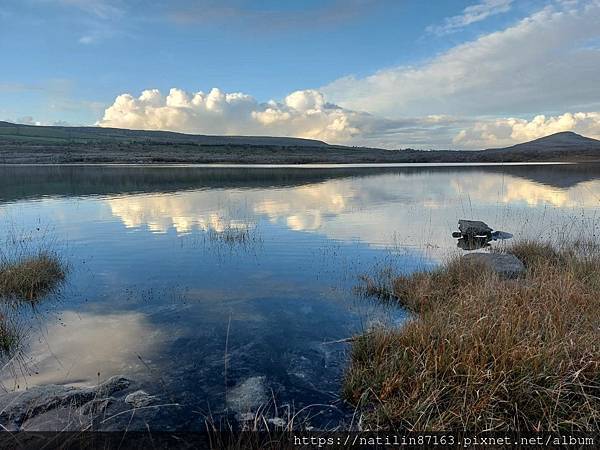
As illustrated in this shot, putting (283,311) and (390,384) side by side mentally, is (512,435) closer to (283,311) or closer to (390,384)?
(390,384)

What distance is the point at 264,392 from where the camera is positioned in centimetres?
686

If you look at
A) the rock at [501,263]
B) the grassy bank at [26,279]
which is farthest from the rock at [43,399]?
the rock at [501,263]

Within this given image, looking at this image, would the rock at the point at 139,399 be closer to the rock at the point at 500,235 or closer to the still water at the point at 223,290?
the still water at the point at 223,290

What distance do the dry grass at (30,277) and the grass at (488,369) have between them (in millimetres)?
9849

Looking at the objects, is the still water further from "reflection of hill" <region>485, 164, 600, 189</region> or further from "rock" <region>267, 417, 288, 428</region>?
"reflection of hill" <region>485, 164, 600, 189</region>

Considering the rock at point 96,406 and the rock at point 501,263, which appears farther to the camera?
the rock at point 501,263

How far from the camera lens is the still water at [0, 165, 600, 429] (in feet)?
23.9

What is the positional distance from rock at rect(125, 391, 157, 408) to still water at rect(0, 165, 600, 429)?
0.63ft

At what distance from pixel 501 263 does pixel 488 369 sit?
7717 mm

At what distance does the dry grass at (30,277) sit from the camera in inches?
465

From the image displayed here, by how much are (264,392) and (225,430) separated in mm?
1164

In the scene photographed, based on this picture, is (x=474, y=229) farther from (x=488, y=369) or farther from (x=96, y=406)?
Answer: (x=96, y=406)

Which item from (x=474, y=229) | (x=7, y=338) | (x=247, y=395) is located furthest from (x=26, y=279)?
(x=474, y=229)

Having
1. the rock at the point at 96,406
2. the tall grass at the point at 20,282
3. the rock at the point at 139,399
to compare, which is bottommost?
the rock at the point at 139,399
